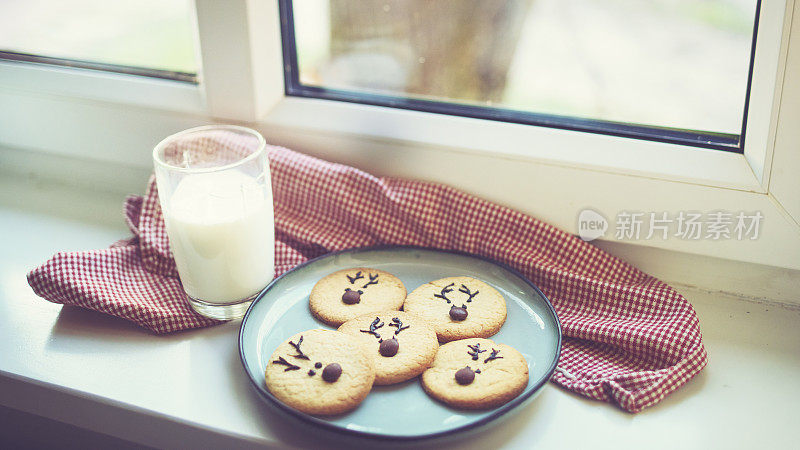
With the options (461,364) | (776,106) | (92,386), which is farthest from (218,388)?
(776,106)

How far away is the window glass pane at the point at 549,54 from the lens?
0.84 meters

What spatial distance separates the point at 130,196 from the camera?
105 cm

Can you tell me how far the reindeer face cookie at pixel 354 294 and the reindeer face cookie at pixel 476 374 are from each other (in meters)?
0.11

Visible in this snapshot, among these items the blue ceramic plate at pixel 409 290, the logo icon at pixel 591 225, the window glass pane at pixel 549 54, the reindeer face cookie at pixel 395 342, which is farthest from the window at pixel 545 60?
the reindeer face cookie at pixel 395 342

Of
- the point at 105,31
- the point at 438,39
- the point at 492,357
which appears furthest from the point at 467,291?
the point at 105,31

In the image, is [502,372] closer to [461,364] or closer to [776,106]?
[461,364]

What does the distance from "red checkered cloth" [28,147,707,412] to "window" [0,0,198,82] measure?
22 cm

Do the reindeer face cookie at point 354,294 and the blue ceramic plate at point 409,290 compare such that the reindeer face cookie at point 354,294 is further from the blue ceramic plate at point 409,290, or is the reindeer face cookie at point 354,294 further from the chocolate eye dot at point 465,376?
the chocolate eye dot at point 465,376

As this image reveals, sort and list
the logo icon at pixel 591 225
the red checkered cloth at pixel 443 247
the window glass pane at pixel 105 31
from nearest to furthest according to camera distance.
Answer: the red checkered cloth at pixel 443 247
the logo icon at pixel 591 225
the window glass pane at pixel 105 31

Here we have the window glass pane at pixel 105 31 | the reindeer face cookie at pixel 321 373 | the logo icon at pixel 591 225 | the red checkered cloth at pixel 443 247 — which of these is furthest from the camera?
the window glass pane at pixel 105 31

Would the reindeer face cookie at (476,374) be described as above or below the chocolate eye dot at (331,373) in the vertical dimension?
below

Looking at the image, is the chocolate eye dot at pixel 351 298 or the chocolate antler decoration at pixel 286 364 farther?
the chocolate eye dot at pixel 351 298

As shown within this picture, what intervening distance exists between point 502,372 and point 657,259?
33 centimetres

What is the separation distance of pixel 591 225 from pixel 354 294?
1.08 feet
